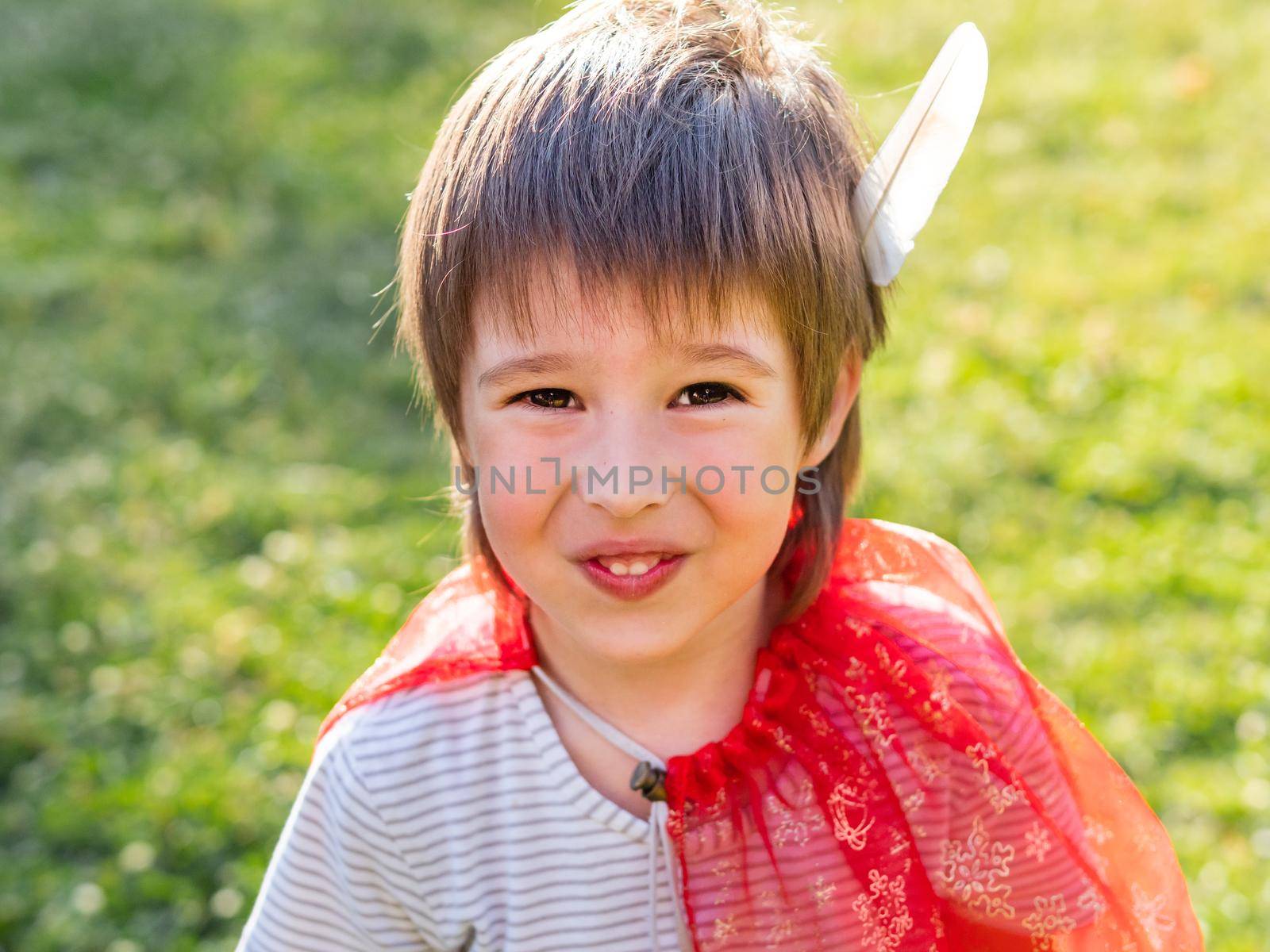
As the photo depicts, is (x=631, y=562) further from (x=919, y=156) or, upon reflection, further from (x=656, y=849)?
(x=919, y=156)

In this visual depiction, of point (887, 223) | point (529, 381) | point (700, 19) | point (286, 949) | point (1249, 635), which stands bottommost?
point (1249, 635)

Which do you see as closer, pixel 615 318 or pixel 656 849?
pixel 615 318

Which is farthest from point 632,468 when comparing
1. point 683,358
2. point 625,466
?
point 683,358

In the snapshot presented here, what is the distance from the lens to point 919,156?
65.9 inches

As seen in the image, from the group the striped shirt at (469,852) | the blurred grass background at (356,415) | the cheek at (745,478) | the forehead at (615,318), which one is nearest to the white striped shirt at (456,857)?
the striped shirt at (469,852)

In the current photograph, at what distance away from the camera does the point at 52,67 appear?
6.46m

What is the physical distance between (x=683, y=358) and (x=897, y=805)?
0.60m

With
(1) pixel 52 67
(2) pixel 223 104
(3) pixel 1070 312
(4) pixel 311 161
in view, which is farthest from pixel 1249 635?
(1) pixel 52 67

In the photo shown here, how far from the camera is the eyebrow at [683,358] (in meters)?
1.50

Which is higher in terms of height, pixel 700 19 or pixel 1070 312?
pixel 700 19

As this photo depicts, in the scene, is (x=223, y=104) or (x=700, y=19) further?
(x=223, y=104)

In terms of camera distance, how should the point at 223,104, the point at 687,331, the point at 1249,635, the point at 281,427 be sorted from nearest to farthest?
the point at 687,331 < the point at 1249,635 < the point at 281,427 < the point at 223,104

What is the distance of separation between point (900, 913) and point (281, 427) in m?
2.94

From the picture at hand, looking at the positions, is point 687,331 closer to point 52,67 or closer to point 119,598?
point 119,598
